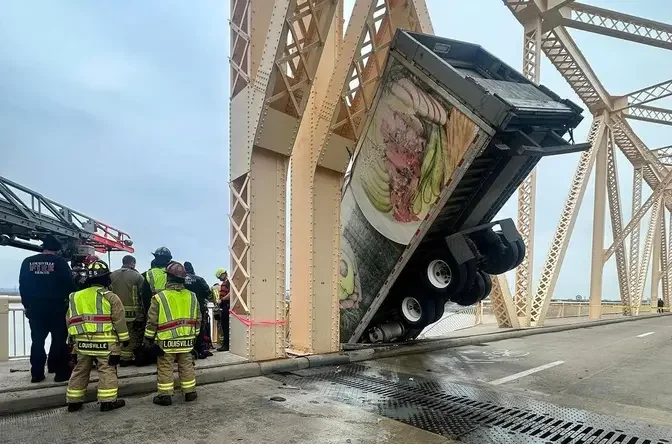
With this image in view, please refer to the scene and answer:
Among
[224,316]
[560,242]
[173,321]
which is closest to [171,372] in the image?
[173,321]

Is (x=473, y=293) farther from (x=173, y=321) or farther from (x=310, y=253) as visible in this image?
(x=173, y=321)

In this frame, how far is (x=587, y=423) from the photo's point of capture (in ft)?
15.1

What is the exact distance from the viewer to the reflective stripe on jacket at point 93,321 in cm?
462

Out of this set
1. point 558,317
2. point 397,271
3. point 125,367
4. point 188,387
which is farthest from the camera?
point 558,317

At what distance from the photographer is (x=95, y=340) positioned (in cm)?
463

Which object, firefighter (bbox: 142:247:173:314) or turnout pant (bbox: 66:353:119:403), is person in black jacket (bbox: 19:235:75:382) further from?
firefighter (bbox: 142:247:173:314)

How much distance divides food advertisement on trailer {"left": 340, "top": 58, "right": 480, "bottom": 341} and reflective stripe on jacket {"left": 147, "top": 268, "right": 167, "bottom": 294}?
375cm

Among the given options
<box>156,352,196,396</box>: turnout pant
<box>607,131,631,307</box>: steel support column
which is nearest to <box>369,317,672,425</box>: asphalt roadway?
<box>156,352,196,396</box>: turnout pant

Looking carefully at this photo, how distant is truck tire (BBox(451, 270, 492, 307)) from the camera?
9000 millimetres

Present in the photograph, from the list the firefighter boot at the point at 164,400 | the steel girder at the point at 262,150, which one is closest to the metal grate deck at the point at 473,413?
the steel girder at the point at 262,150

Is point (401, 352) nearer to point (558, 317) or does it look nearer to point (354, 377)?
point (354, 377)

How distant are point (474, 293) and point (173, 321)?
6.21m

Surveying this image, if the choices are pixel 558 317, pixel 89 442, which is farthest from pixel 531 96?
pixel 558 317

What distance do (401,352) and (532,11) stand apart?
472 inches
